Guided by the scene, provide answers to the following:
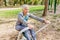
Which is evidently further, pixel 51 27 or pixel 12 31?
pixel 51 27

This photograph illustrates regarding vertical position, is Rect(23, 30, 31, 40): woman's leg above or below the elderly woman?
below

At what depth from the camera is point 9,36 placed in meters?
7.44

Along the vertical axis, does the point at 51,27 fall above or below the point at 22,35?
below

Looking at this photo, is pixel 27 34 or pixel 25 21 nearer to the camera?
pixel 25 21

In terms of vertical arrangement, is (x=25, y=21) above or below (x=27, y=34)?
above

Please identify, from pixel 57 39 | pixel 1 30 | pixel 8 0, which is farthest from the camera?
pixel 8 0

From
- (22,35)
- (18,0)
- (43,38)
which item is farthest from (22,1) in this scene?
(22,35)

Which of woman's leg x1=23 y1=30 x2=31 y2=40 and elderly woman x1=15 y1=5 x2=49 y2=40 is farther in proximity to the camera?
woman's leg x1=23 y1=30 x2=31 y2=40

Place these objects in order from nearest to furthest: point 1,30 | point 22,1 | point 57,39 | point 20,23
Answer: point 20,23
point 57,39
point 1,30
point 22,1

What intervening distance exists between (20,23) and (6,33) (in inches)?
109

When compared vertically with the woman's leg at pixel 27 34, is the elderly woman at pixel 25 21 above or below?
above

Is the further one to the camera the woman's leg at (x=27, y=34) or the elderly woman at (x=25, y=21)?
the woman's leg at (x=27, y=34)

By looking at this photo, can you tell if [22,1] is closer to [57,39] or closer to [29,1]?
[29,1]

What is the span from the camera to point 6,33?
7.86 metres
